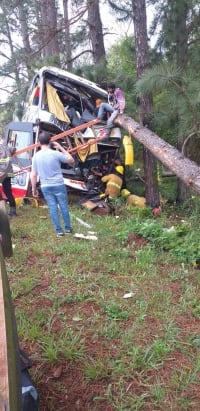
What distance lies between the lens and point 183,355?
A: 9.91 ft

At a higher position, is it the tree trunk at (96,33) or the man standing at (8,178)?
the tree trunk at (96,33)

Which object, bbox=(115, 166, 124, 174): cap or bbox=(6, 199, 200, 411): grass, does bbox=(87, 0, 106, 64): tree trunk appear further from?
bbox=(6, 199, 200, 411): grass

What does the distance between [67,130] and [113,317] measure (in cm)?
716

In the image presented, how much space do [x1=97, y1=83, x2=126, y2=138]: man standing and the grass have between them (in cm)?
438

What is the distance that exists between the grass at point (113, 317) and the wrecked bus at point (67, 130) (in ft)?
13.6

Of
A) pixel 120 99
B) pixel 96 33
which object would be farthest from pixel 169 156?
pixel 96 33

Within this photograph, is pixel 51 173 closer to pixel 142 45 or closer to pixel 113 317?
pixel 113 317

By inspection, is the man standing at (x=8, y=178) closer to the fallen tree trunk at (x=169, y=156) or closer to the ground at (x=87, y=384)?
the fallen tree trunk at (x=169, y=156)

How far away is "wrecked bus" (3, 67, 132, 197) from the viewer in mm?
9742

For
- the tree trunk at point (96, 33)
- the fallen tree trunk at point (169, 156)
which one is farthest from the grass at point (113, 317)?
the tree trunk at point (96, 33)

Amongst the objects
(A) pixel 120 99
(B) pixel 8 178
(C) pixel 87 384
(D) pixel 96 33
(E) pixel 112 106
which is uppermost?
(D) pixel 96 33

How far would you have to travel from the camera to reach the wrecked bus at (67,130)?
9.74 metres

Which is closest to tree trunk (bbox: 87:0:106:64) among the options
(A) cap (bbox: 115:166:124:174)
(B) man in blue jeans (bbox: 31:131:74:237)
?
(A) cap (bbox: 115:166:124:174)

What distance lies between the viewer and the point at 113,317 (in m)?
3.51
